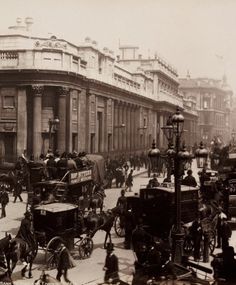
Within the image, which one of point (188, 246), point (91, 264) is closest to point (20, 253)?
point (91, 264)

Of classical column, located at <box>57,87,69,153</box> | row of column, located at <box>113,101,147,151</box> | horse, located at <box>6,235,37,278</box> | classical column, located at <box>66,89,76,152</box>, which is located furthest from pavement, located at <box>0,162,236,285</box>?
row of column, located at <box>113,101,147,151</box>

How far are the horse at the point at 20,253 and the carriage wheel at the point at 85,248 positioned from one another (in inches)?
60.1

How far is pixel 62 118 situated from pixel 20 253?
62.3 feet

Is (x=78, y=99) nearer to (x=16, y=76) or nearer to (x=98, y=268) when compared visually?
(x=16, y=76)

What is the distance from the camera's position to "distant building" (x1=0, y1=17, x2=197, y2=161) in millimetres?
28906

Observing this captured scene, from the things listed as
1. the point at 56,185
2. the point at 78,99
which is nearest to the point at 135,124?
the point at 78,99

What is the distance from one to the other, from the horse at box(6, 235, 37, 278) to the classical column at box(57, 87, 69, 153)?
59.8ft

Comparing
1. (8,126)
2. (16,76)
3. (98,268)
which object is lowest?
(98,268)

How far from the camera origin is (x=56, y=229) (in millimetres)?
12570

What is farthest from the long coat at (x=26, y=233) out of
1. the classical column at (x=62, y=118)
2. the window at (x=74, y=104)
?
the window at (x=74, y=104)

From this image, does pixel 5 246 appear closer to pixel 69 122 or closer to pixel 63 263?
pixel 63 263

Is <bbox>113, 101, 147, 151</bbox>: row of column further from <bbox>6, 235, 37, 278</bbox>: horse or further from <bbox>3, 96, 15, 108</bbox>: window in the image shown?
<bbox>6, 235, 37, 278</bbox>: horse

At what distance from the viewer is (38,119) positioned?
29.0 meters

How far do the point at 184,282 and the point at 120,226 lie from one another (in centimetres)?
633
